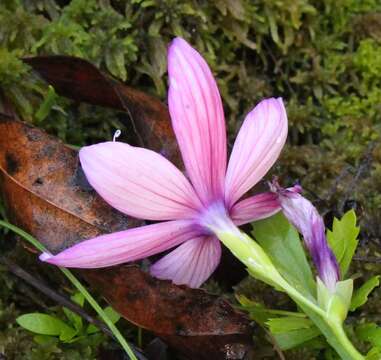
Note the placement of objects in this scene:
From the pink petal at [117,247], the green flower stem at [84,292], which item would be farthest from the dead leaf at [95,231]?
the pink petal at [117,247]

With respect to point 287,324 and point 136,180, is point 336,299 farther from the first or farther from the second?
point 136,180

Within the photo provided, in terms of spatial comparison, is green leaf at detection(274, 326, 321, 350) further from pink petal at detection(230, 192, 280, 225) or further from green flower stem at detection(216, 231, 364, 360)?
pink petal at detection(230, 192, 280, 225)

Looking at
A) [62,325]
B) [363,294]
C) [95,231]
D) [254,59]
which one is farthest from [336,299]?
[254,59]

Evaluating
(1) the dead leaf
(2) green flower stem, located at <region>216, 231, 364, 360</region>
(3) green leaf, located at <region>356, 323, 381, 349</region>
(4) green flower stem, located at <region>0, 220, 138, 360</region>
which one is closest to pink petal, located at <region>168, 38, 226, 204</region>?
(2) green flower stem, located at <region>216, 231, 364, 360</region>

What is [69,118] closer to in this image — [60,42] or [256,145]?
[60,42]

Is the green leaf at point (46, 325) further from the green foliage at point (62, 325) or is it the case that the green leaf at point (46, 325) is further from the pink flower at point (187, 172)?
the pink flower at point (187, 172)
